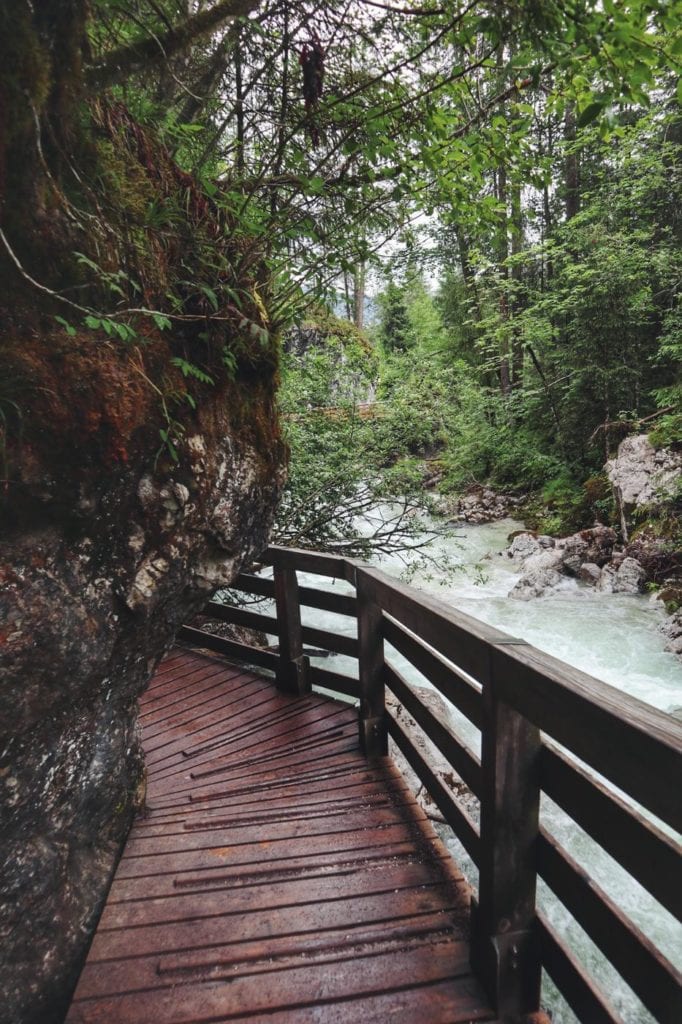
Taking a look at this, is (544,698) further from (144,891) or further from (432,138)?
(432,138)

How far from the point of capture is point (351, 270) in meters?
2.97

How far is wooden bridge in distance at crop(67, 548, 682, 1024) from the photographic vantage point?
122cm

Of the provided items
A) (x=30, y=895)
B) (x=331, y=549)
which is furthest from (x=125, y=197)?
(x=331, y=549)

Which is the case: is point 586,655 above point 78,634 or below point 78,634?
below

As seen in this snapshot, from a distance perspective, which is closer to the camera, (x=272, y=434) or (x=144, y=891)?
(x=144, y=891)

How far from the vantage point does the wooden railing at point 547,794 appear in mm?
Result: 1089

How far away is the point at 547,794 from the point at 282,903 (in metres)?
1.45

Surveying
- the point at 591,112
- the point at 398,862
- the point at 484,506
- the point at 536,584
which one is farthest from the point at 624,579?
the point at 591,112

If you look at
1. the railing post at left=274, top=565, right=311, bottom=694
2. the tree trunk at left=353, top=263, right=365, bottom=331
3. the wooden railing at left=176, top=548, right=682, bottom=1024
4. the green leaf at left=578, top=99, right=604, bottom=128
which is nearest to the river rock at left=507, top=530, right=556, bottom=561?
the tree trunk at left=353, top=263, right=365, bottom=331

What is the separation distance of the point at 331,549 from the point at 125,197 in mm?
4996

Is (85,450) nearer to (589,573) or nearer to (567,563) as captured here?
(589,573)

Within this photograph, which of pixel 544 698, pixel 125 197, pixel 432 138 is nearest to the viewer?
pixel 544 698

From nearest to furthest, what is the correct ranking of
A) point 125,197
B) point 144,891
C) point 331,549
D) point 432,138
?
point 125,197, point 144,891, point 432,138, point 331,549

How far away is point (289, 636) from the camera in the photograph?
407 cm
